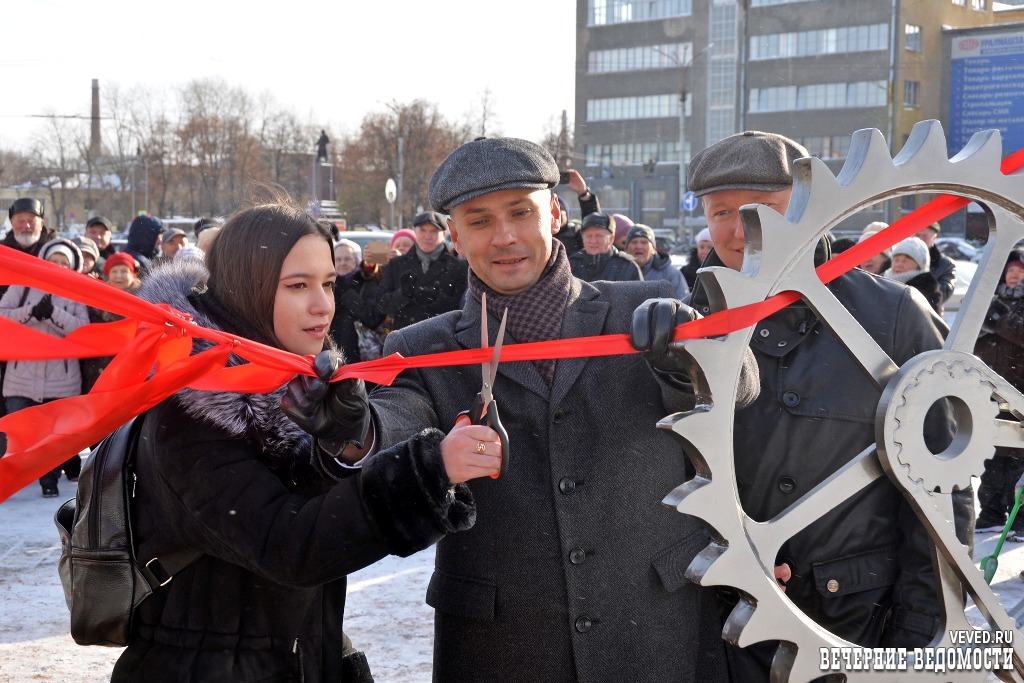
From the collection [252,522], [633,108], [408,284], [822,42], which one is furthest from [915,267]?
[633,108]

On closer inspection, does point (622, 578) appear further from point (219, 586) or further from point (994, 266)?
point (994, 266)

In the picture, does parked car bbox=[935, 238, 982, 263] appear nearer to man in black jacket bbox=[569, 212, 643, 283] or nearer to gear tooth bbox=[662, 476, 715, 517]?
Answer: man in black jacket bbox=[569, 212, 643, 283]

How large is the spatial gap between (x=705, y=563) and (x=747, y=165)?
1.24 m

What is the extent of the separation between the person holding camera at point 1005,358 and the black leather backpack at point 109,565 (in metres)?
5.40

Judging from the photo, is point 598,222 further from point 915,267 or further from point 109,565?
point 109,565

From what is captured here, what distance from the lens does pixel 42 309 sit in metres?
7.50

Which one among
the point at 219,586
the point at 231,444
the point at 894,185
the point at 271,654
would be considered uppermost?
the point at 894,185

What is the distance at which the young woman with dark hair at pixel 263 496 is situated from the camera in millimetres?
1988

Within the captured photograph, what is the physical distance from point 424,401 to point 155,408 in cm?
64

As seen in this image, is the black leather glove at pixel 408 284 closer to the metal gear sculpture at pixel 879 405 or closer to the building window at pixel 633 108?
the metal gear sculpture at pixel 879 405

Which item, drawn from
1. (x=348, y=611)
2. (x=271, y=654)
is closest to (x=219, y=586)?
(x=271, y=654)

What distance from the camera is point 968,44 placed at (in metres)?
24.8

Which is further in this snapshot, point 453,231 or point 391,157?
point 391,157

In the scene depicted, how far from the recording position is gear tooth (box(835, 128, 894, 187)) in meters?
1.86
